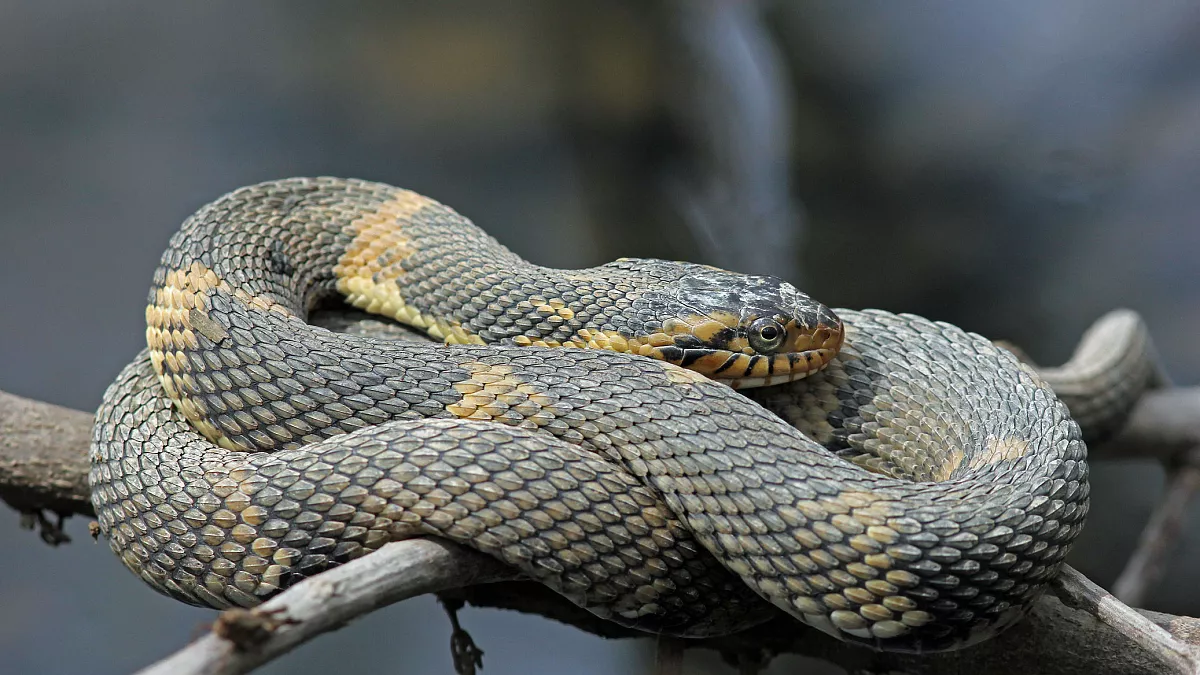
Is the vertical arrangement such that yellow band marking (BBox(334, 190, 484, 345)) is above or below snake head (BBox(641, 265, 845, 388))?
above

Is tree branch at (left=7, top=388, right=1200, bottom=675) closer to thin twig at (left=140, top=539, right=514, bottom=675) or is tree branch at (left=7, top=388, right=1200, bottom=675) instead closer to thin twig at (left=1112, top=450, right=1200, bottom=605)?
A: thin twig at (left=140, top=539, right=514, bottom=675)

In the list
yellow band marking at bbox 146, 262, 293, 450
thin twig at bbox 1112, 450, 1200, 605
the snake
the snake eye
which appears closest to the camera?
the snake

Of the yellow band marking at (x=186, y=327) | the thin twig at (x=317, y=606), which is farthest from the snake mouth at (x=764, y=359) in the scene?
the yellow band marking at (x=186, y=327)

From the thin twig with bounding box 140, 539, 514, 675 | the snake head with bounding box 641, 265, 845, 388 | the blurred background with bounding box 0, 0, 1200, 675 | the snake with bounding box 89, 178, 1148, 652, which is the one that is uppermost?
the blurred background with bounding box 0, 0, 1200, 675

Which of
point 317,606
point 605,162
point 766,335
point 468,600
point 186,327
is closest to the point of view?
point 317,606

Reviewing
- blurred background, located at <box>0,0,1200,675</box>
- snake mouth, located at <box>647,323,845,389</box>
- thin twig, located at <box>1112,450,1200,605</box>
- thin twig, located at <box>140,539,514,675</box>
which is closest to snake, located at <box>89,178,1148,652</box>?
snake mouth, located at <box>647,323,845,389</box>

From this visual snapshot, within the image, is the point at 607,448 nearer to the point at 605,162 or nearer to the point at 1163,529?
the point at 1163,529

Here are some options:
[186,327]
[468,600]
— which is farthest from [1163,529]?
[186,327]
